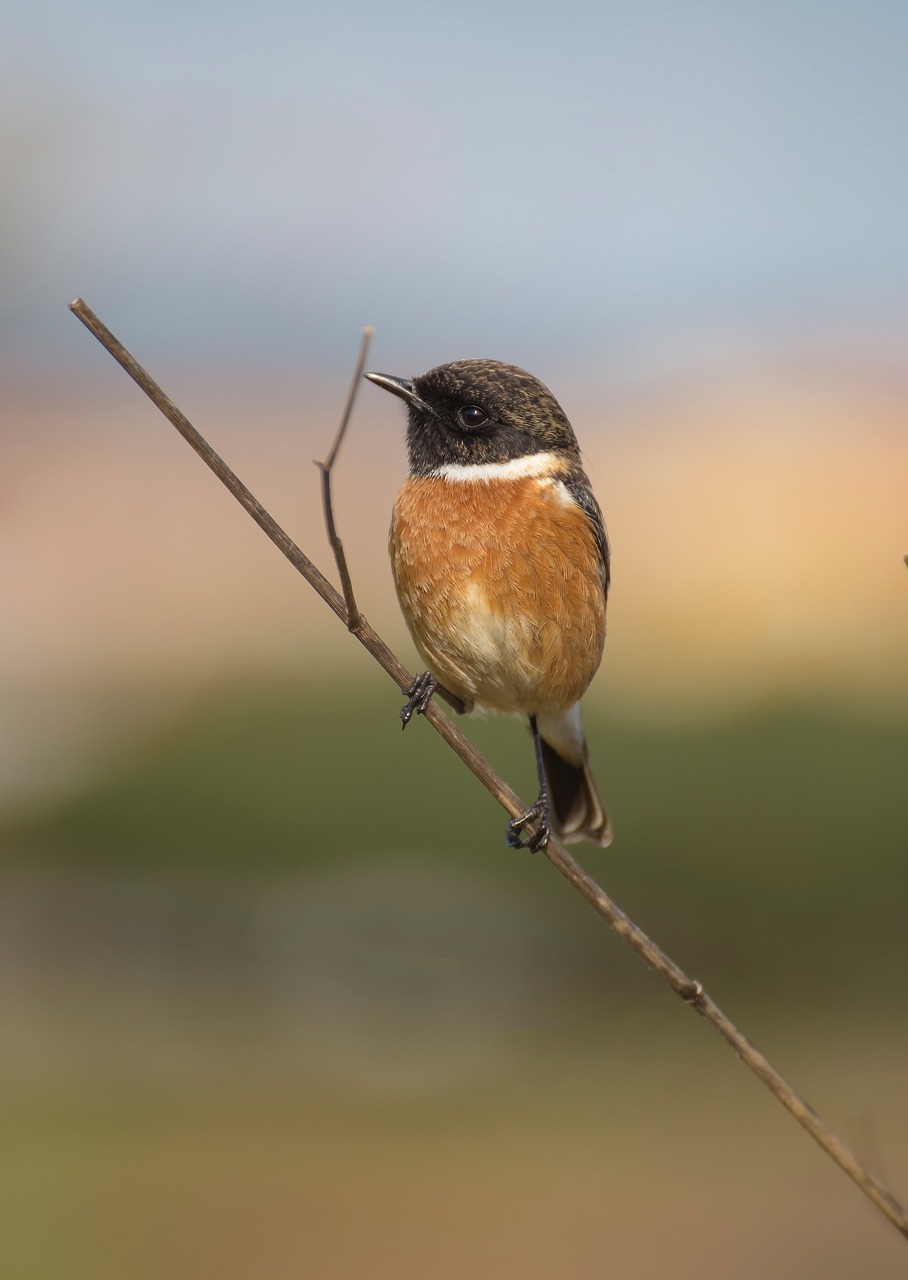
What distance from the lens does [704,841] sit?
13188 mm

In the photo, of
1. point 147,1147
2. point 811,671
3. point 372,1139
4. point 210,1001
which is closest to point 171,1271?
point 147,1147

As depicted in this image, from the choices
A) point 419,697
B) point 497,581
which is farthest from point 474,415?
point 419,697

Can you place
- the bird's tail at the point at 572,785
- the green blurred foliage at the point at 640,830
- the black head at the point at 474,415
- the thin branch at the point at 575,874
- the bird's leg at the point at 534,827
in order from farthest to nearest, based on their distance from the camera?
the green blurred foliage at the point at 640,830
the bird's tail at the point at 572,785
the black head at the point at 474,415
the bird's leg at the point at 534,827
the thin branch at the point at 575,874

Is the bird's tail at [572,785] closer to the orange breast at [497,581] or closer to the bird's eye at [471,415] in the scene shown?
the orange breast at [497,581]

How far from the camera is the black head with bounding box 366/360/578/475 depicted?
4.50 m

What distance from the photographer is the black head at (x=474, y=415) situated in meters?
4.50

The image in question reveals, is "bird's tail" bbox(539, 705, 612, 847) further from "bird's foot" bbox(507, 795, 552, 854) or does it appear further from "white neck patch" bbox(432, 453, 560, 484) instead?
"white neck patch" bbox(432, 453, 560, 484)

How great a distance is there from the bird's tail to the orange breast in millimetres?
902

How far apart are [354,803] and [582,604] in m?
9.32

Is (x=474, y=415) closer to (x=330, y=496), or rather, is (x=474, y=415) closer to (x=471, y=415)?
(x=471, y=415)

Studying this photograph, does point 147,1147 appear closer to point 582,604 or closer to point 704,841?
point 704,841

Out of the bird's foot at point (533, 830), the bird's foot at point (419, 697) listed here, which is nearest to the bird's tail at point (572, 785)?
the bird's foot at point (533, 830)

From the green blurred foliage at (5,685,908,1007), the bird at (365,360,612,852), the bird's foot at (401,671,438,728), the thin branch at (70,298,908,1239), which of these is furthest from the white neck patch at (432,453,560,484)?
the green blurred foliage at (5,685,908,1007)

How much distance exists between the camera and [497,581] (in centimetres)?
435
